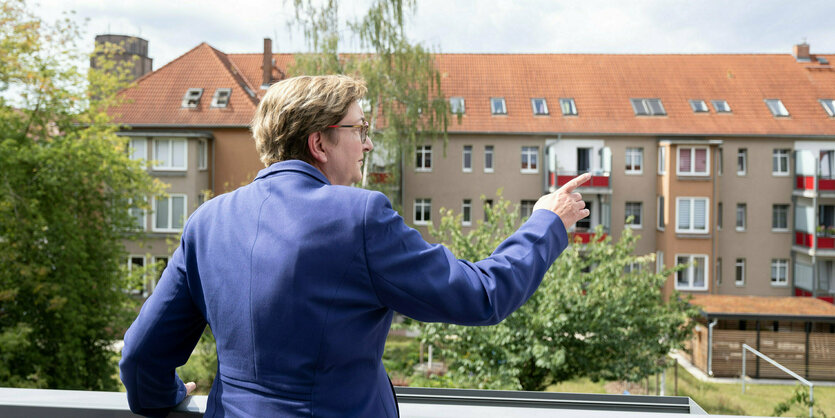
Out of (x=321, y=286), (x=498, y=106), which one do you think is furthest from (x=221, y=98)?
(x=321, y=286)

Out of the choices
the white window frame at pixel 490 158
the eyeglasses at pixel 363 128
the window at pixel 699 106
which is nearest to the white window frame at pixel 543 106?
the white window frame at pixel 490 158

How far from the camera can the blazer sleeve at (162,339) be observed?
109cm

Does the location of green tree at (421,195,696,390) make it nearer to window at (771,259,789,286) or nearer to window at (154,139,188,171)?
window at (154,139,188,171)

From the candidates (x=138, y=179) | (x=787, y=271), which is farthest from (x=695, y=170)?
(x=138, y=179)

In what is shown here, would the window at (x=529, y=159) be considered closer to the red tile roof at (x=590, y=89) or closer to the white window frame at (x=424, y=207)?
the red tile roof at (x=590, y=89)

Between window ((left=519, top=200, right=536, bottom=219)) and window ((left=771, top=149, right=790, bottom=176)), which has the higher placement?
window ((left=771, top=149, right=790, bottom=176))

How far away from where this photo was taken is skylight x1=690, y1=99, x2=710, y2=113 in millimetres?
25734

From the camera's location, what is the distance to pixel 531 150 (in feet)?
79.1

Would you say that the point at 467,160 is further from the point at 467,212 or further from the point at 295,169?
the point at 295,169

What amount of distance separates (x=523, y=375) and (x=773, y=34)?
34857mm

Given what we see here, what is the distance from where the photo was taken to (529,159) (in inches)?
944

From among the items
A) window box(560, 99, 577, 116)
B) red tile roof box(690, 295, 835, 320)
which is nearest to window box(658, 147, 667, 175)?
window box(560, 99, 577, 116)

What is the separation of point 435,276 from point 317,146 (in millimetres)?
294

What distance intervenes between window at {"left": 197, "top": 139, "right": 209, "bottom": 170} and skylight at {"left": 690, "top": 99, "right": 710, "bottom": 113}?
16.8 m
